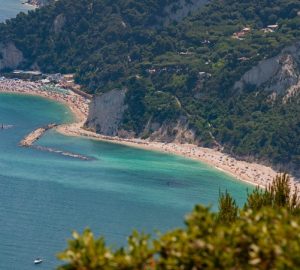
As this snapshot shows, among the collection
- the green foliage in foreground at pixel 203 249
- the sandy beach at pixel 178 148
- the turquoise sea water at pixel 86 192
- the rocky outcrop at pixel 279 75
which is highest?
the rocky outcrop at pixel 279 75

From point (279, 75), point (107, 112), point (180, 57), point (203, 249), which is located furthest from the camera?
point (180, 57)

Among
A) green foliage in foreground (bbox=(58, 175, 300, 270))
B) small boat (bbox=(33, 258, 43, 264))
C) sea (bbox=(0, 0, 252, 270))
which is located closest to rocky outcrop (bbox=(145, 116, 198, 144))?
sea (bbox=(0, 0, 252, 270))

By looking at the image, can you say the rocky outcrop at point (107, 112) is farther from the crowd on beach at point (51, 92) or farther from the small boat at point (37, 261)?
the small boat at point (37, 261)

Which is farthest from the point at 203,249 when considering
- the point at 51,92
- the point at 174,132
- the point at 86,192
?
the point at 51,92

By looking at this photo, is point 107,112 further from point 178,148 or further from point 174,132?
point 178,148

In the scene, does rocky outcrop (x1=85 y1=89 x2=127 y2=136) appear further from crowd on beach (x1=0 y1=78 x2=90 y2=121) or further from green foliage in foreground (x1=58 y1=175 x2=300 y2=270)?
green foliage in foreground (x1=58 y1=175 x2=300 y2=270)

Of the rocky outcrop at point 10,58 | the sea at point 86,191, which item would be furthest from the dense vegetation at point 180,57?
the sea at point 86,191
